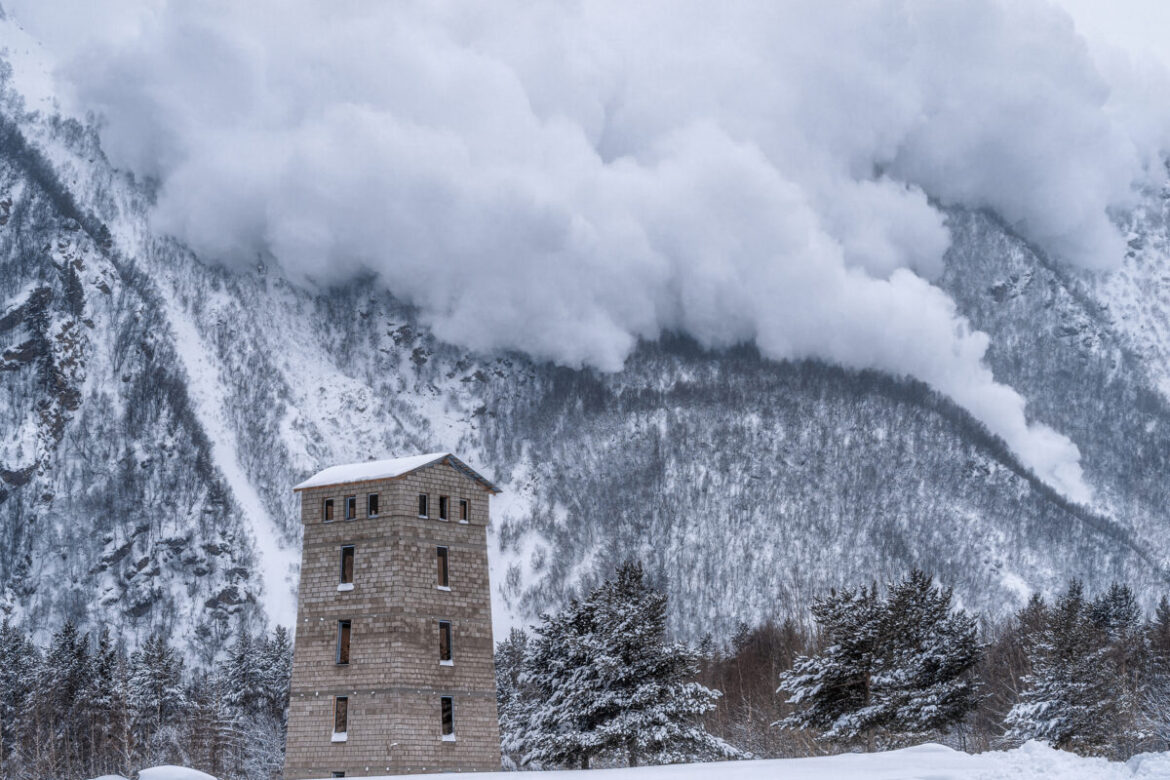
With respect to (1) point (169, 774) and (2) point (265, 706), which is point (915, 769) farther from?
(2) point (265, 706)

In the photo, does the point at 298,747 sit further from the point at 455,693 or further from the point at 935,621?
the point at 935,621

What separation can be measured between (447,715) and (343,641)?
17.3 ft

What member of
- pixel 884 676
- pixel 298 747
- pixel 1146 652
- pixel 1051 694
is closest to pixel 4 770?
pixel 298 747

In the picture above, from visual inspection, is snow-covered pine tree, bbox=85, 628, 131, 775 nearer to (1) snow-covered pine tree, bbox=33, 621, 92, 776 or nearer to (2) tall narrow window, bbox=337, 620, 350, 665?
(1) snow-covered pine tree, bbox=33, 621, 92, 776

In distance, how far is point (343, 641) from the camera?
56.0 metres

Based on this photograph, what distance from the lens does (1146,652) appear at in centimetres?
9069

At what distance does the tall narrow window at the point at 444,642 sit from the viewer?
2216 inches

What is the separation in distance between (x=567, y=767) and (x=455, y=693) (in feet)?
39.5

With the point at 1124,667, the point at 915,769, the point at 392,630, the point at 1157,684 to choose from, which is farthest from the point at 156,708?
the point at 915,769

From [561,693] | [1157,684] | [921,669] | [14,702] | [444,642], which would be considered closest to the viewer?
[444,642]

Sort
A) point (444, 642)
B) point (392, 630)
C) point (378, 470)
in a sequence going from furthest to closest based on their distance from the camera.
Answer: point (378, 470) < point (444, 642) < point (392, 630)

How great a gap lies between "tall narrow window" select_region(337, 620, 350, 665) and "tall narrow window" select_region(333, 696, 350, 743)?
5.14 feet

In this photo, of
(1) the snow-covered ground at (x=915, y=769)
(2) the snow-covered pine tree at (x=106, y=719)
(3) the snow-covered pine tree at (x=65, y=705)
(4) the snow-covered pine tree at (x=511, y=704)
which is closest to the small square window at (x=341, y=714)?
(4) the snow-covered pine tree at (x=511, y=704)

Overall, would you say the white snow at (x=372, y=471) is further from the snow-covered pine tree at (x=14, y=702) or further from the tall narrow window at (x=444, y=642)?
the snow-covered pine tree at (x=14, y=702)
